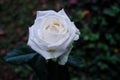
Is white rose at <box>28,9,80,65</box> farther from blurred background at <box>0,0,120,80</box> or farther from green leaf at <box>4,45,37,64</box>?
blurred background at <box>0,0,120,80</box>

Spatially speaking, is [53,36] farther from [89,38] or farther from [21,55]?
[89,38]

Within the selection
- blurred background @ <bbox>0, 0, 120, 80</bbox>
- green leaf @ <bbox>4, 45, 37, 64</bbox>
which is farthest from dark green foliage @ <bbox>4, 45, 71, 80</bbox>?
blurred background @ <bbox>0, 0, 120, 80</bbox>

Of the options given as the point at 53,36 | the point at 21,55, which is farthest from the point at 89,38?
the point at 53,36

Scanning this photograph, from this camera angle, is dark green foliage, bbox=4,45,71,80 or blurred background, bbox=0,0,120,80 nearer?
dark green foliage, bbox=4,45,71,80

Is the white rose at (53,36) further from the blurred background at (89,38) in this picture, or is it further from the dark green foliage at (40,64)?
the blurred background at (89,38)

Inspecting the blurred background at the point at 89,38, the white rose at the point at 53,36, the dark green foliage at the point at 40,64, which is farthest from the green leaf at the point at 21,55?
the blurred background at the point at 89,38
